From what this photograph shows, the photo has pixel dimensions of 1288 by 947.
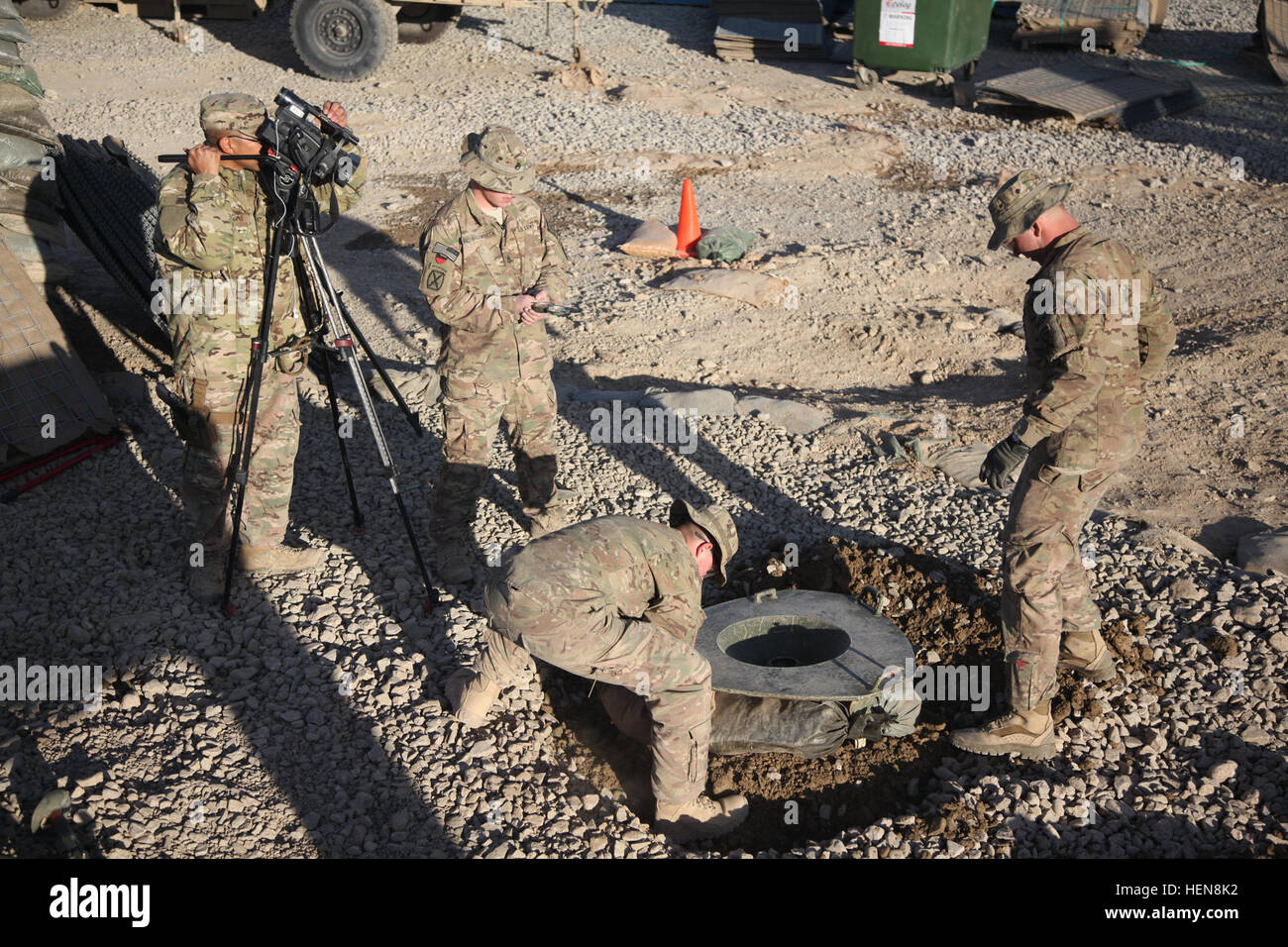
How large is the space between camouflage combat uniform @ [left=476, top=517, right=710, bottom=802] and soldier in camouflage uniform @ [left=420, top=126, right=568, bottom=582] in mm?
1267

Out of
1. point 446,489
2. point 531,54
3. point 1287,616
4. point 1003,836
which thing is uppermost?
point 531,54

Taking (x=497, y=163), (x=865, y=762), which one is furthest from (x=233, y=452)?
(x=865, y=762)

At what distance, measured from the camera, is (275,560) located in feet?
17.9

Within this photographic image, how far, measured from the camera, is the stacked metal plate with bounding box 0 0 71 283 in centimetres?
714

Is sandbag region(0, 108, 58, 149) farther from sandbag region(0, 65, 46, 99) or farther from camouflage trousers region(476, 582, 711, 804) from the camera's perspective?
camouflage trousers region(476, 582, 711, 804)

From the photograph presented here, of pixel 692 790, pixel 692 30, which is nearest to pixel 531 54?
pixel 692 30

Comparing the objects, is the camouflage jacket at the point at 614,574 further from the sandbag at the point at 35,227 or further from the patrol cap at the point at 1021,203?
the sandbag at the point at 35,227

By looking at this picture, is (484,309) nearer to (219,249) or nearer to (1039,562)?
(219,249)

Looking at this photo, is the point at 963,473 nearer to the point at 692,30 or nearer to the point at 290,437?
Result: the point at 290,437

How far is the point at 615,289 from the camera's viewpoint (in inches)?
366

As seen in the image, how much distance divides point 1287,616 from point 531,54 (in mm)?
13544

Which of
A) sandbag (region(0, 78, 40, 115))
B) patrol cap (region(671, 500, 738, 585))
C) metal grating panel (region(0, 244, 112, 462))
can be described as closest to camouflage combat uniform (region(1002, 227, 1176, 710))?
patrol cap (region(671, 500, 738, 585))

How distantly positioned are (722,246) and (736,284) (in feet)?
2.65
